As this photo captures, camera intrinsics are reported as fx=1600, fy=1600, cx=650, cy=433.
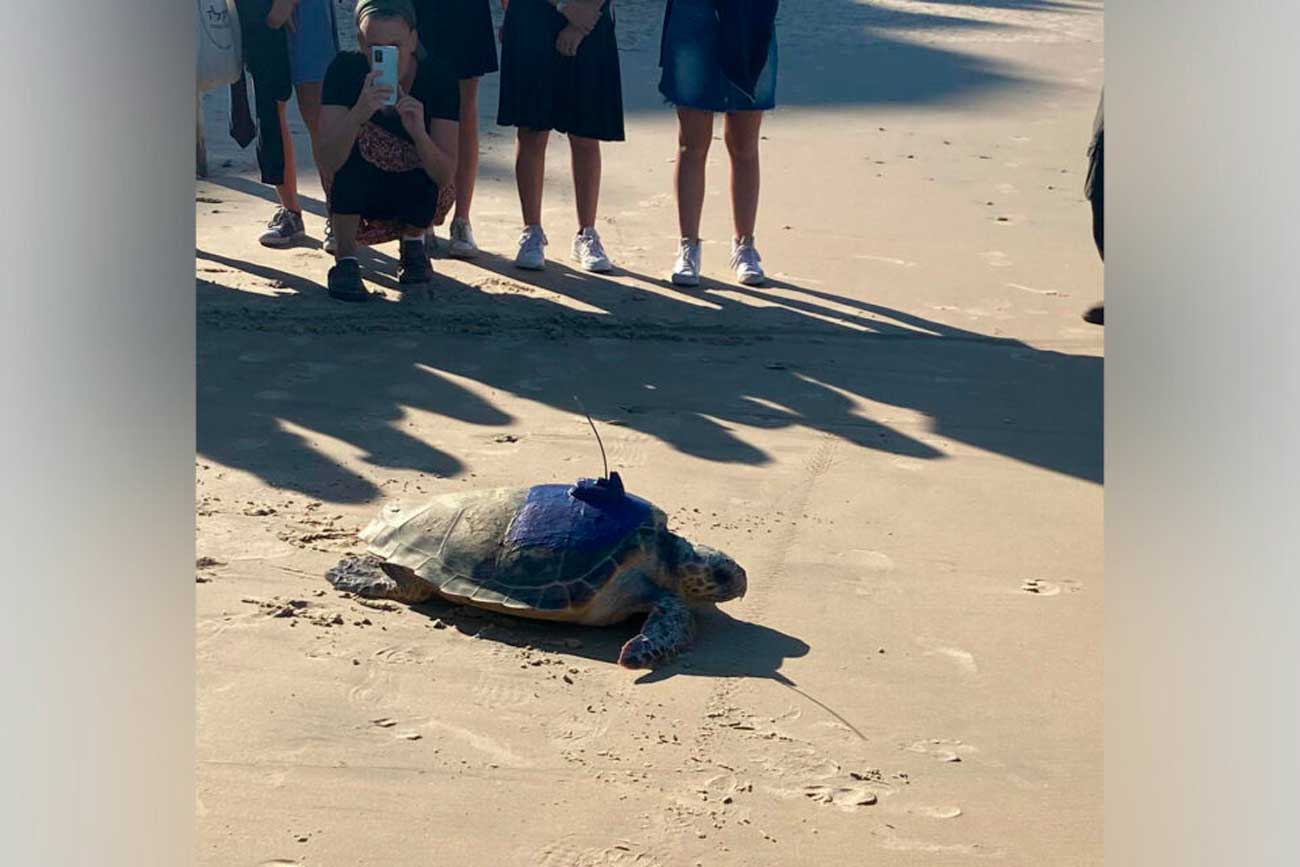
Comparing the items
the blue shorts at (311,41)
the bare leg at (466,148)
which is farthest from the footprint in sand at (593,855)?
the blue shorts at (311,41)

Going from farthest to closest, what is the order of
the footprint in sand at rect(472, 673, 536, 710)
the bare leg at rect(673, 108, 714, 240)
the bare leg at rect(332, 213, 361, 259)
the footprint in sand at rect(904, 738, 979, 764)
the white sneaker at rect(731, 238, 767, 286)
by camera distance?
the white sneaker at rect(731, 238, 767, 286), the bare leg at rect(673, 108, 714, 240), the bare leg at rect(332, 213, 361, 259), the footprint in sand at rect(472, 673, 536, 710), the footprint in sand at rect(904, 738, 979, 764)

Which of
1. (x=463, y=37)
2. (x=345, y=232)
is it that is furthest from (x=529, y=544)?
(x=463, y=37)

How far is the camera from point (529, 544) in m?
3.46

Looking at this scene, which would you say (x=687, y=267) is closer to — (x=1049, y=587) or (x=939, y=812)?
(x=1049, y=587)

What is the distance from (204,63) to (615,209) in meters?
2.24

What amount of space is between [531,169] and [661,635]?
3553 millimetres

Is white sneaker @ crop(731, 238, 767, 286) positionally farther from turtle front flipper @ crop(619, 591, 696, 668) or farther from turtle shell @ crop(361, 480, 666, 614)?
turtle front flipper @ crop(619, 591, 696, 668)

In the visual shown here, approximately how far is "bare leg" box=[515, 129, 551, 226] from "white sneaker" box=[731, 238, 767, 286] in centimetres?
85

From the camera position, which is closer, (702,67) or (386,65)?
(386,65)

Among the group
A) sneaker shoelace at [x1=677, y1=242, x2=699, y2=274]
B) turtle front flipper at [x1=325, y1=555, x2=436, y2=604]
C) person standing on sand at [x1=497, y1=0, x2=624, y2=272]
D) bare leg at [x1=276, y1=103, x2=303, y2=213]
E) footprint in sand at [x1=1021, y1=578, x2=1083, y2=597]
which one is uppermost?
person standing on sand at [x1=497, y1=0, x2=624, y2=272]

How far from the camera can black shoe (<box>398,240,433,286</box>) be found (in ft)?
20.6

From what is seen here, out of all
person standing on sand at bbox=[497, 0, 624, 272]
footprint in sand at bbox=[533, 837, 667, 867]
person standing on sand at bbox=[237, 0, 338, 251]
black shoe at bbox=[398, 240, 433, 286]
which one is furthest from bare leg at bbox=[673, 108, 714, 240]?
footprint in sand at bbox=[533, 837, 667, 867]

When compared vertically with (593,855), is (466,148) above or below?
above
